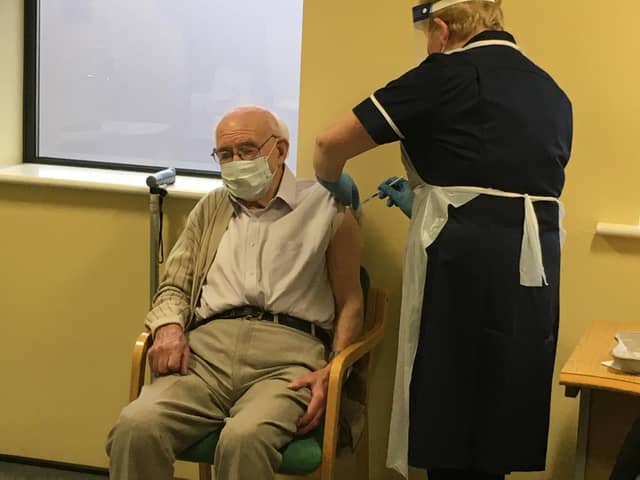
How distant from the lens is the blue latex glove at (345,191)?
90.4 inches

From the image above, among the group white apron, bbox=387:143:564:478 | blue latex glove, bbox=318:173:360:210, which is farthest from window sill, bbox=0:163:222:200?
white apron, bbox=387:143:564:478

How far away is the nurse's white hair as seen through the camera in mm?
1899

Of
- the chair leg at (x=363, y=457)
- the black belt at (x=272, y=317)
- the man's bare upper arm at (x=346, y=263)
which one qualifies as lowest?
the chair leg at (x=363, y=457)

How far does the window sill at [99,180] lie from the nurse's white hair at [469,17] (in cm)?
106

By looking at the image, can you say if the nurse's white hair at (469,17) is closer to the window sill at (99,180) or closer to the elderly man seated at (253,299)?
the elderly man seated at (253,299)

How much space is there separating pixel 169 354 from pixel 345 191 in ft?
2.02

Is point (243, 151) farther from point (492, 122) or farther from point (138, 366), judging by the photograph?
point (492, 122)

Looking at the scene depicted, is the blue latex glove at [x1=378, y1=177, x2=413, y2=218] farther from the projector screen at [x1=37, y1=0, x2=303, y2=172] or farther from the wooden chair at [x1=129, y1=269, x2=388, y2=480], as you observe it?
the projector screen at [x1=37, y1=0, x2=303, y2=172]

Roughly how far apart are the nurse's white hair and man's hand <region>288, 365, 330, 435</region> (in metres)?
0.87

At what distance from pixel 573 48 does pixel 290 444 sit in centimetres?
128

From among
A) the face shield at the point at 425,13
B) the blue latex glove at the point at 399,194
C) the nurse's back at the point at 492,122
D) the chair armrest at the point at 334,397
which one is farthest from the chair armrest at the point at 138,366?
the face shield at the point at 425,13

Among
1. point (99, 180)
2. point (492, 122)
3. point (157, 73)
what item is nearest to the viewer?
point (492, 122)

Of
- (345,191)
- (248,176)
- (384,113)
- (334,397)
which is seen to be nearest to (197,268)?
(248,176)

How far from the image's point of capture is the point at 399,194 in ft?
7.47
